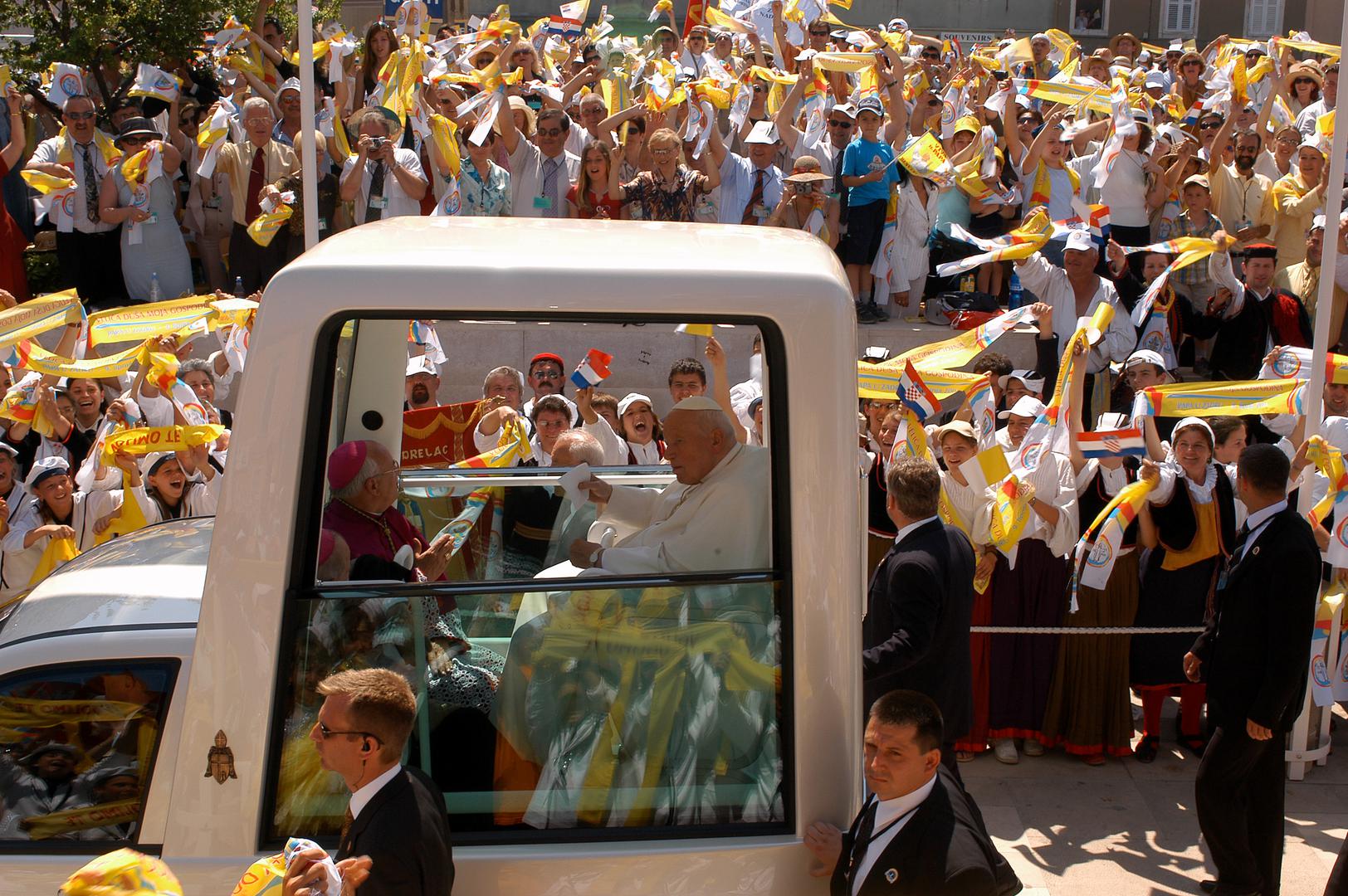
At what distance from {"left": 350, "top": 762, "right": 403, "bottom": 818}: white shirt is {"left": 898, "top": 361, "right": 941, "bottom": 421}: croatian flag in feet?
12.5

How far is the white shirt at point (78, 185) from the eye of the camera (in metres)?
9.80

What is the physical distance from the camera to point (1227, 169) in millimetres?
10773

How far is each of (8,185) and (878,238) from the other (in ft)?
23.0

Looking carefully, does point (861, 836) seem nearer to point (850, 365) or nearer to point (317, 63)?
point (850, 365)

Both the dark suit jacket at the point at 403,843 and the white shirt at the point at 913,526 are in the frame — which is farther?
the white shirt at the point at 913,526

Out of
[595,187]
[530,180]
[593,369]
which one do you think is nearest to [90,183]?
[530,180]

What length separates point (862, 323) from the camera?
1034cm

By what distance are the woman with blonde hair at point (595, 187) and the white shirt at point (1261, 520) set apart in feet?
18.8

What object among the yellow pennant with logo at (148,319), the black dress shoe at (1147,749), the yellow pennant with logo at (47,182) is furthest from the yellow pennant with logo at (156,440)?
the black dress shoe at (1147,749)

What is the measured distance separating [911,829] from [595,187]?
299 inches

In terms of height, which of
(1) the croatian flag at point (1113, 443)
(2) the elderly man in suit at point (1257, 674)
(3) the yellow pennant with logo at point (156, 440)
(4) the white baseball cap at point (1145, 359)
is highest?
(3) the yellow pennant with logo at point (156, 440)

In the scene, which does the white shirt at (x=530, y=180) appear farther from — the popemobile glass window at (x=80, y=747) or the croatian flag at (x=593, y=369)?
the popemobile glass window at (x=80, y=747)

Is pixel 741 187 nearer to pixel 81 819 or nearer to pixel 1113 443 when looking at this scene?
pixel 1113 443

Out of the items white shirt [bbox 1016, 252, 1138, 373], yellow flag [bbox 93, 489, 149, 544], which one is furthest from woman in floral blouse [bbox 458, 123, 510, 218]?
yellow flag [bbox 93, 489, 149, 544]
